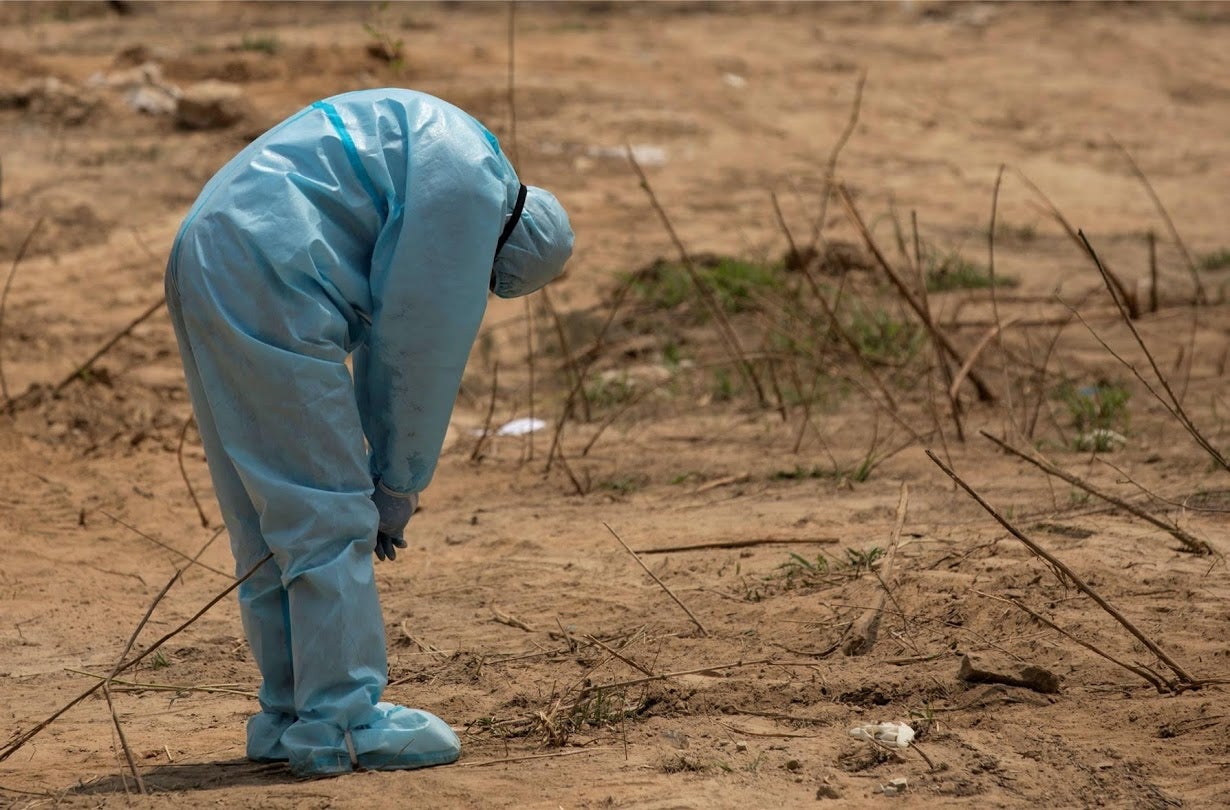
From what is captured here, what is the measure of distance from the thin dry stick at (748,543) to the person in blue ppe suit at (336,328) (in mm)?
1475

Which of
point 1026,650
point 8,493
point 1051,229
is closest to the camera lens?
point 1026,650

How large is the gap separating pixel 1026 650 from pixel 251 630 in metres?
1.65

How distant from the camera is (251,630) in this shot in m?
2.77

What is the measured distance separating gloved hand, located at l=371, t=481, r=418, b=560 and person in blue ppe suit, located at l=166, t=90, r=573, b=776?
1.9 inches

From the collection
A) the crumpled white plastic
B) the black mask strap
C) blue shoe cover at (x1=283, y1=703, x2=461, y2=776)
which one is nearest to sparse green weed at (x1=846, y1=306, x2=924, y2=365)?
the crumpled white plastic

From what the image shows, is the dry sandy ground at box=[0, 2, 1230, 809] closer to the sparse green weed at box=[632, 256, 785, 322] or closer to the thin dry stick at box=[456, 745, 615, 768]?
the thin dry stick at box=[456, 745, 615, 768]

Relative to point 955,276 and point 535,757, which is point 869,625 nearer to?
point 535,757

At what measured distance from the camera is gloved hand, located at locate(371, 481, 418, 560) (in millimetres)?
2740

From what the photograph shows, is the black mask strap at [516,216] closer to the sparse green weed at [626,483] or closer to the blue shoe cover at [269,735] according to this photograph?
the blue shoe cover at [269,735]

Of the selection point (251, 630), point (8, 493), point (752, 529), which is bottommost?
point (8, 493)

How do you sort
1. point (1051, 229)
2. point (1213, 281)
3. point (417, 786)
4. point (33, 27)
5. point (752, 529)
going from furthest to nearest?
point (33, 27), point (1051, 229), point (1213, 281), point (752, 529), point (417, 786)

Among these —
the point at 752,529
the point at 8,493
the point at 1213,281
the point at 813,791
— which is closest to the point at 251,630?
the point at 813,791

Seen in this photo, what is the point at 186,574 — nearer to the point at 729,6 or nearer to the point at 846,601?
the point at 846,601

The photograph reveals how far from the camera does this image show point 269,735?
9.27 feet
